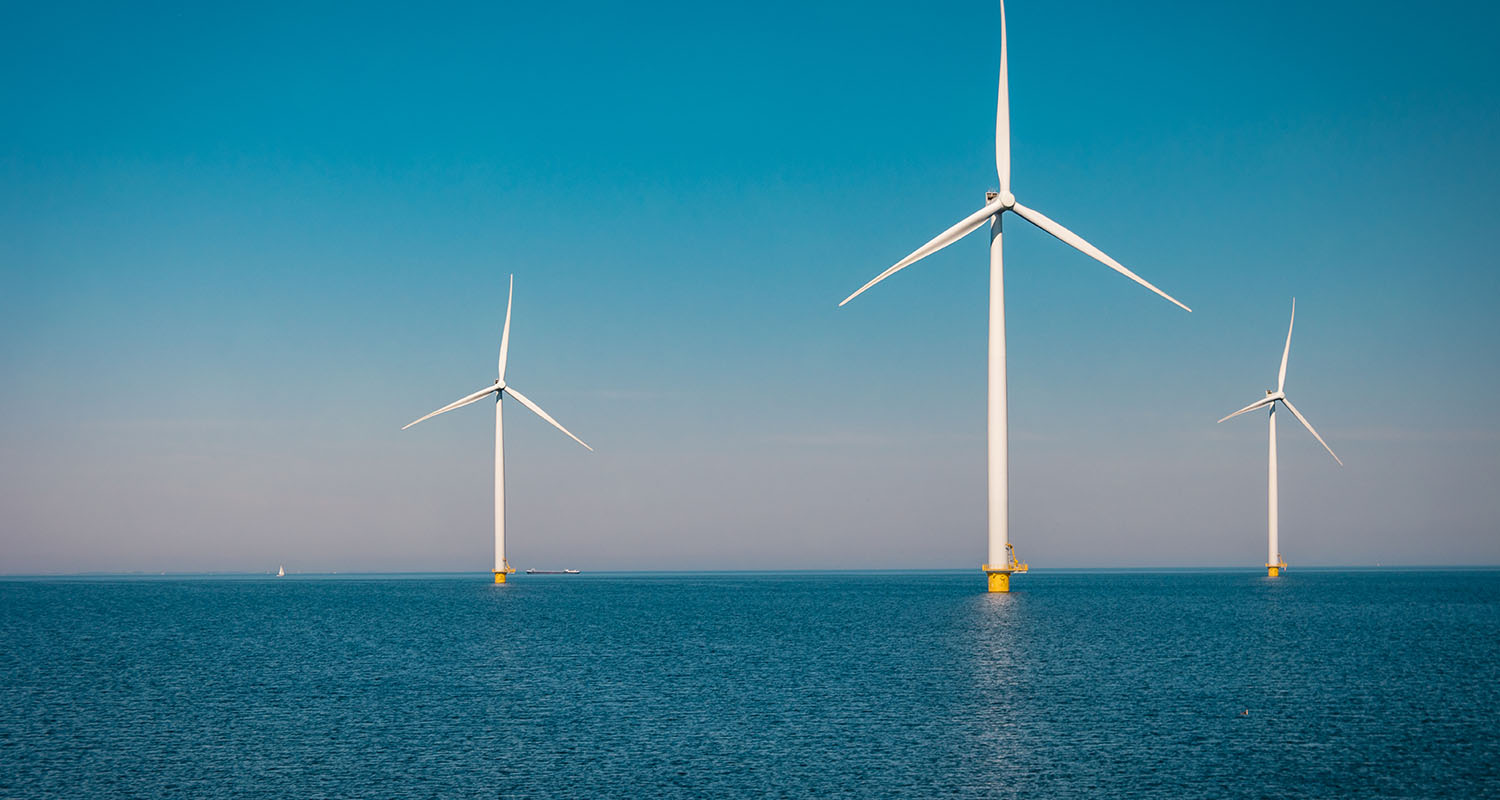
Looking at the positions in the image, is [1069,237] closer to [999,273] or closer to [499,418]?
[999,273]

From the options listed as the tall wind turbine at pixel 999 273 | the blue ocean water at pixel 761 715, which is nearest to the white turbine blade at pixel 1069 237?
the tall wind turbine at pixel 999 273

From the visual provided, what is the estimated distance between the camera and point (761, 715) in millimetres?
43625

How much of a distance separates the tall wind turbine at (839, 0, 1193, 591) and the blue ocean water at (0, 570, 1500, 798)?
11.2m

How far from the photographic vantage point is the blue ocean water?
32.1 m

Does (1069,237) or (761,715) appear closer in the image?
(761,715)

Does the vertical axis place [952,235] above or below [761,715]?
above

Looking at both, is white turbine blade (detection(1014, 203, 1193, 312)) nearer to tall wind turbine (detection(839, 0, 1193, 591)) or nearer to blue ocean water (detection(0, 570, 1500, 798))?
tall wind turbine (detection(839, 0, 1193, 591))

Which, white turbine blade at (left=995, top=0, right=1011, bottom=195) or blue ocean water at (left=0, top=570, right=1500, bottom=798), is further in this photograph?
white turbine blade at (left=995, top=0, right=1011, bottom=195)

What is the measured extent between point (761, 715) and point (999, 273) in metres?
60.0

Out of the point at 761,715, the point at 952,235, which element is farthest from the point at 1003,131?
the point at 761,715

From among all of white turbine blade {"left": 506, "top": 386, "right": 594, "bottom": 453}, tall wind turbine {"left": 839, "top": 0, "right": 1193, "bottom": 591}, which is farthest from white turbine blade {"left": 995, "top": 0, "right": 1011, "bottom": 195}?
white turbine blade {"left": 506, "top": 386, "right": 594, "bottom": 453}

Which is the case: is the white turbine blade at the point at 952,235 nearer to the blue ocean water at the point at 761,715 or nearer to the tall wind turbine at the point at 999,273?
the tall wind turbine at the point at 999,273

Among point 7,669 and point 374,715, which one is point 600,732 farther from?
point 7,669

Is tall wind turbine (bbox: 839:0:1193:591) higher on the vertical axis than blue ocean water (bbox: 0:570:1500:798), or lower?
higher
